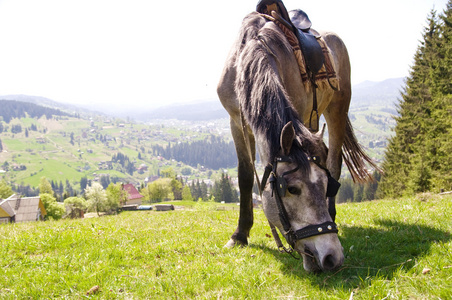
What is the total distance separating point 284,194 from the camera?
308 centimetres

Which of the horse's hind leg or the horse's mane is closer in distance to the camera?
the horse's mane

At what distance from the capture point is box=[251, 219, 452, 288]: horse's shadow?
10.5 ft

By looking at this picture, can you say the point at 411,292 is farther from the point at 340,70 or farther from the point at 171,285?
the point at 340,70

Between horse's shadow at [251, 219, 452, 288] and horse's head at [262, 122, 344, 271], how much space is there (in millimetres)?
373

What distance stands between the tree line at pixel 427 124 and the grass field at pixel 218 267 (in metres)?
17.9

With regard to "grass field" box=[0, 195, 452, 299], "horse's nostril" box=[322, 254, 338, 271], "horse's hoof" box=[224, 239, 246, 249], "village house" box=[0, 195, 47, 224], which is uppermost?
"horse's nostril" box=[322, 254, 338, 271]

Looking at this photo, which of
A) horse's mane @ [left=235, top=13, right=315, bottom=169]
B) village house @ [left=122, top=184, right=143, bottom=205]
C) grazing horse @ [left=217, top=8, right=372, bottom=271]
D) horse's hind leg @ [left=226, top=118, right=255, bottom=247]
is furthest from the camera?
village house @ [left=122, top=184, right=143, bottom=205]

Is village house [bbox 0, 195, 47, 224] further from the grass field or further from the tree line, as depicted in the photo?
the tree line

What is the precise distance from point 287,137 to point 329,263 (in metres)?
→ 1.32

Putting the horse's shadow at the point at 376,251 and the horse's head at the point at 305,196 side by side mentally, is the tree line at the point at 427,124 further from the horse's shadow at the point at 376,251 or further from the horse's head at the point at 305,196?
the horse's head at the point at 305,196

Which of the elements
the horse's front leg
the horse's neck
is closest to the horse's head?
the horse's neck

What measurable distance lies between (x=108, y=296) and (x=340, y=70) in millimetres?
6713

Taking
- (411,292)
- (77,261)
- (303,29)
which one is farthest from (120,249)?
(303,29)

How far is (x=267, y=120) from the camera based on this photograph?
331cm
